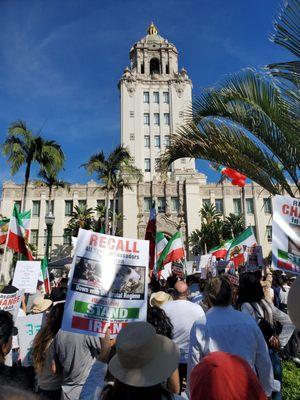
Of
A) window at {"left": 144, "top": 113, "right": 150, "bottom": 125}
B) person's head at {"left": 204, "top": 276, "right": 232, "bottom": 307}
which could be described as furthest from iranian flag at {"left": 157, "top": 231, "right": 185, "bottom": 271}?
window at {"left": 144, "top": 113, "right": 150, "bottom": 125}

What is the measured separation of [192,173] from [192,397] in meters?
55.3

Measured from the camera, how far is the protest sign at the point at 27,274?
8.10 metres

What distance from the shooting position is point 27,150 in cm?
1942

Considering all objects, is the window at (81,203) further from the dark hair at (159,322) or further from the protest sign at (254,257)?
the dark hair at (159,322)

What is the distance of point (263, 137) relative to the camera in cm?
633

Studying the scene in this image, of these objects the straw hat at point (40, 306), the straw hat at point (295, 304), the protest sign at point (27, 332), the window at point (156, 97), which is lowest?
the protest sign at point (27, 332)

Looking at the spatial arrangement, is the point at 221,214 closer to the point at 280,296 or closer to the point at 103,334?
the point at 280,296

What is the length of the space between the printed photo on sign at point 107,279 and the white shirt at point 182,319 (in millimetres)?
Result: 1057

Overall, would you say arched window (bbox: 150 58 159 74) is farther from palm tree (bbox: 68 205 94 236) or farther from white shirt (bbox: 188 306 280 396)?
white shirt (bbox: 188 306 280 396)

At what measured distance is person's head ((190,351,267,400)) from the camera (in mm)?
1406

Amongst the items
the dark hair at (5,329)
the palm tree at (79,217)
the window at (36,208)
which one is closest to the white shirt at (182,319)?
the dark hair at (5,329)

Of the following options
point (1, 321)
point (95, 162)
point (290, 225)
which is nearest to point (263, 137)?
point (290, 225)

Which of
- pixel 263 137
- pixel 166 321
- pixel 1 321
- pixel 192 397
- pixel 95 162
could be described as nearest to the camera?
pixel 192 397

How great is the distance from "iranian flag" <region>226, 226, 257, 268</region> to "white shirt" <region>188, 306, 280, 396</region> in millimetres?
7491
